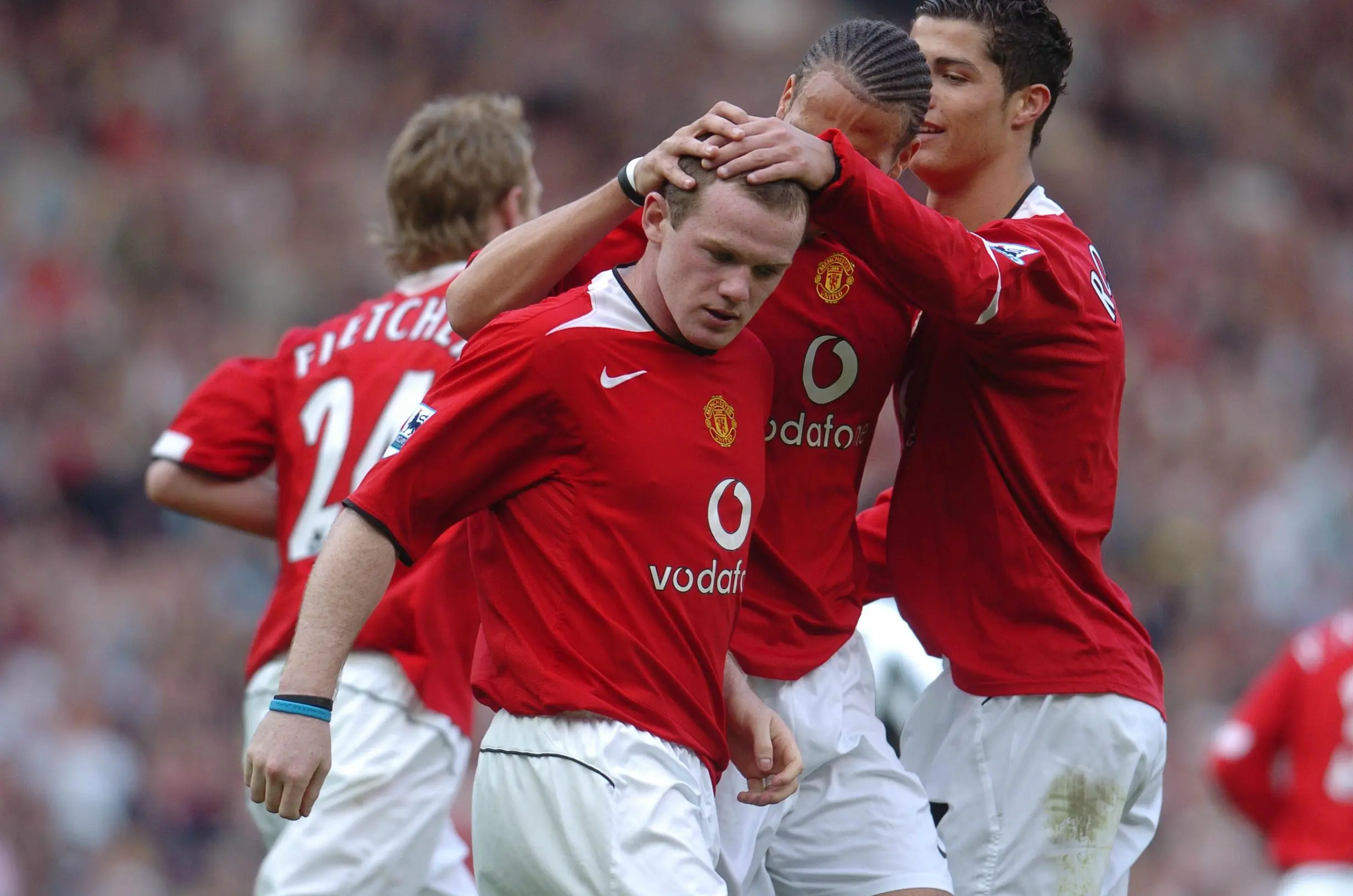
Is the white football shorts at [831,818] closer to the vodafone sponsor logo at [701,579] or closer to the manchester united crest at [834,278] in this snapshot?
the vodafone sponsor logo at [701,579]

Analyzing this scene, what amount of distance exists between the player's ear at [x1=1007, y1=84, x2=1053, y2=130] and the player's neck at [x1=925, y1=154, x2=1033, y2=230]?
0.08 m

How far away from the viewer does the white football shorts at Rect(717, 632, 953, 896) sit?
12.3ft

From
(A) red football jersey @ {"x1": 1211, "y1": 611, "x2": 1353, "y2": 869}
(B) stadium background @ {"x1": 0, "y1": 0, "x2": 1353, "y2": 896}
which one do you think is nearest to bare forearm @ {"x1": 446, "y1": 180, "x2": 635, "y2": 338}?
(A) red football jersey @ {"x1": 1211, "y1": 611, "x2": 1353, "y2": 869}

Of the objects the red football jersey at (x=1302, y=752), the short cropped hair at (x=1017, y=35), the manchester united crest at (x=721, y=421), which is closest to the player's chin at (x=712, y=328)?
the manchester united crest at (x=721, y=421)

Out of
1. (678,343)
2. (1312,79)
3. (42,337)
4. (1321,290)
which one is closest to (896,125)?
(678,343)

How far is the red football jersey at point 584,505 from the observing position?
3332 millimetres

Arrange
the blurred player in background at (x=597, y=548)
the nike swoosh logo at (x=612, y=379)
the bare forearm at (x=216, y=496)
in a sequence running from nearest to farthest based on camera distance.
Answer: the blurred player in background at (x=597, y=548), the nike swoosh logo at (x=612, y=379), the bare forearm at (x=216, y=496)

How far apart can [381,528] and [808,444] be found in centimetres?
98

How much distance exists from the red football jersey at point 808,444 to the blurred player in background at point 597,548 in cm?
32

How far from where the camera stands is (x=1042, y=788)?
4.02m

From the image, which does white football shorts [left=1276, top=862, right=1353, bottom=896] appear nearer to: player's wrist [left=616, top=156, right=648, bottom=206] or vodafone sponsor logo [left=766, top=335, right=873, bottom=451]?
vodafone sponsor logo [left=766, top=335, right=873, bottom=451]

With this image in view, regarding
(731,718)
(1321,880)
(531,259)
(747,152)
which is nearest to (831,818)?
(731,718)

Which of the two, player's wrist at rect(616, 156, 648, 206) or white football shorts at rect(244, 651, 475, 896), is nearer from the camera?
player's wrist at rect(616, 156, 648, 206)

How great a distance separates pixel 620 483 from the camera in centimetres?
337
